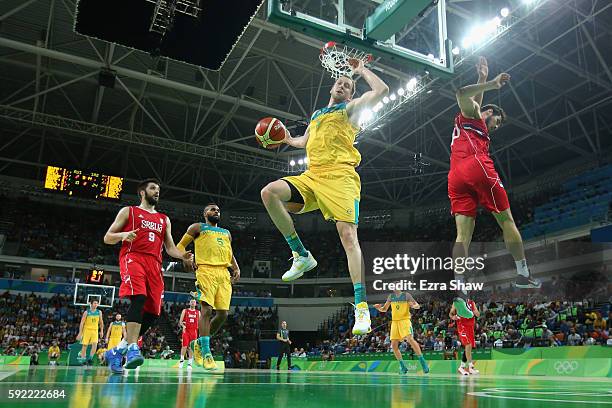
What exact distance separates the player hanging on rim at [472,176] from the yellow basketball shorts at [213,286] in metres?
3.58

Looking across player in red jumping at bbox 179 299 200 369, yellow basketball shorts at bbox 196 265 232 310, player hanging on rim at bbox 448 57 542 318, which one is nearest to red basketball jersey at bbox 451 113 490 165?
player hanging on rim at bbox 448 57 542 318

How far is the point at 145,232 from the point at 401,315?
314 inches

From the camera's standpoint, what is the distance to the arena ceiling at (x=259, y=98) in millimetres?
18141

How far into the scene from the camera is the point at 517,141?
2534 cm

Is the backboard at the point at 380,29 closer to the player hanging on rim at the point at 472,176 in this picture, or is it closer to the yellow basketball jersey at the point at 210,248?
the player hanging on rim at the point at 472,176

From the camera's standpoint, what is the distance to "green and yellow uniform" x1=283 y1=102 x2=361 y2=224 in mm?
4926

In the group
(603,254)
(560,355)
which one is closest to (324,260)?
(603,254)

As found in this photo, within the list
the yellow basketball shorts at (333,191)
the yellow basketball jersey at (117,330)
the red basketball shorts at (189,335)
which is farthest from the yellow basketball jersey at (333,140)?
the yellow basketball jersey at (117,330)

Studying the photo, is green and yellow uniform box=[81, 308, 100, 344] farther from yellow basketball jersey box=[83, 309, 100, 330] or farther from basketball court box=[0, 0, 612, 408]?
basketball court box=[0, 0, 612, 408]

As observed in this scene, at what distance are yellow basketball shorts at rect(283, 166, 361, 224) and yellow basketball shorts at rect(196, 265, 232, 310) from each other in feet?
10.7

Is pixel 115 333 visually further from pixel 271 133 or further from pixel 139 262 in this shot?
pixel 271 133

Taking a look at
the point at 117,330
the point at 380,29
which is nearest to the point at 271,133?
the point at 380,29

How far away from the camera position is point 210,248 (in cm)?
792

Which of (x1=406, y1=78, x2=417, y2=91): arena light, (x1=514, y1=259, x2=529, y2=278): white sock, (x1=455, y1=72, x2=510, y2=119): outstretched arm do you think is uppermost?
(x1=406, y1=78, x2=417, y2=91): arena light
